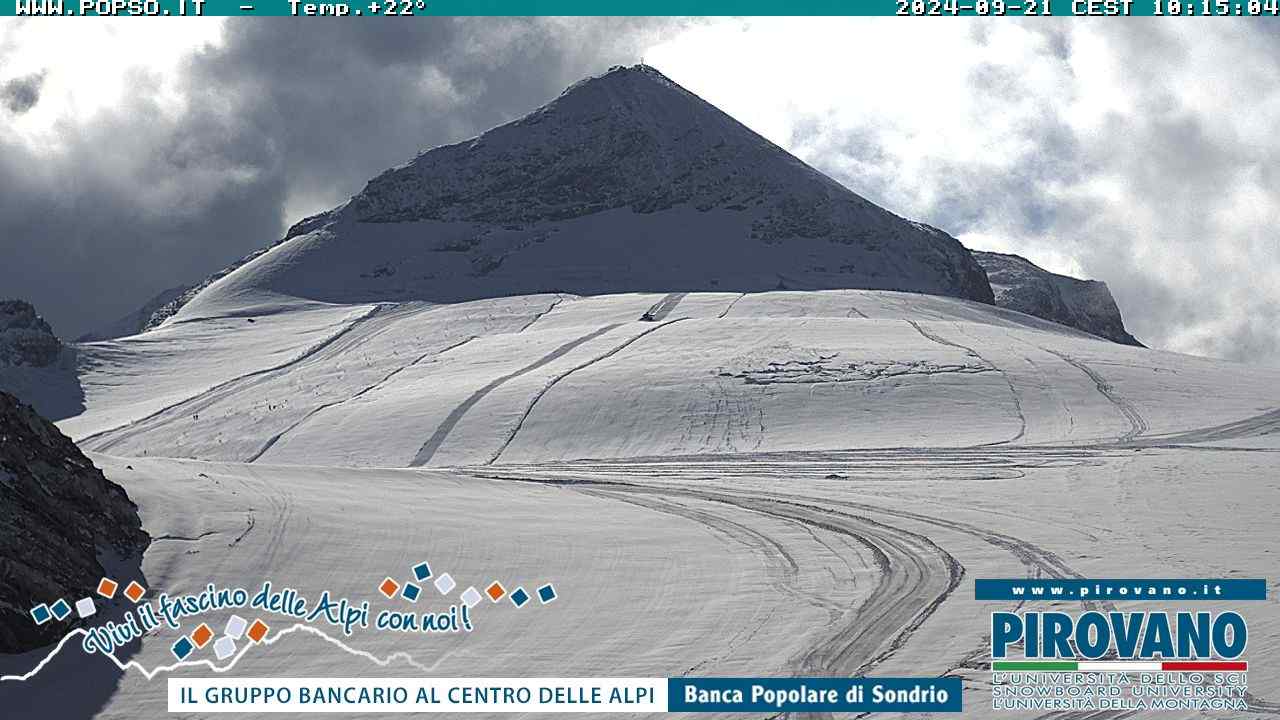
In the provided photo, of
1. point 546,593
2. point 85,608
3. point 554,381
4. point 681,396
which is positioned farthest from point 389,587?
point 554,381

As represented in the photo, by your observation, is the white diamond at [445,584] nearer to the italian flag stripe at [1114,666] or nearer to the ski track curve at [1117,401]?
the italian flag stripe at [1114,666]

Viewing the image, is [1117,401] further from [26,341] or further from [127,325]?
[127,325]

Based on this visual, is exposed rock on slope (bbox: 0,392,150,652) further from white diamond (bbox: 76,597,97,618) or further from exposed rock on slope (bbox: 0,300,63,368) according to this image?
exposed rock on slope (bbox: 0,300,63,368)

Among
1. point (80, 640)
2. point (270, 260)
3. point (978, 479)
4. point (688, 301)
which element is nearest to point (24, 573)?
point (80, 640)

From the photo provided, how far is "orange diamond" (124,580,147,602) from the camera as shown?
14.5m

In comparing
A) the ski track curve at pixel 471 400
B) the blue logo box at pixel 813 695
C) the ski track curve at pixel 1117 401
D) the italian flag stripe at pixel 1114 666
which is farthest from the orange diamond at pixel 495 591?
the ski track curve at pixel 1117 401

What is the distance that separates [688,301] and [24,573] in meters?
75.6

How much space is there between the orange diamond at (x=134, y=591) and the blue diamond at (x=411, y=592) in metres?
3.22

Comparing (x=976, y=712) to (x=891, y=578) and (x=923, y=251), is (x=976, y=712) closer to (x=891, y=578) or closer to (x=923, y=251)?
(x=891, y=578)

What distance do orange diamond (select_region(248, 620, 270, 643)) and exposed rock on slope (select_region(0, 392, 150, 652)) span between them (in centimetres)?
197

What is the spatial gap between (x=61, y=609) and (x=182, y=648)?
4.60ft

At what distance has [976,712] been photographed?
465 inches

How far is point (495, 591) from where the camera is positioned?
1614 centimetres

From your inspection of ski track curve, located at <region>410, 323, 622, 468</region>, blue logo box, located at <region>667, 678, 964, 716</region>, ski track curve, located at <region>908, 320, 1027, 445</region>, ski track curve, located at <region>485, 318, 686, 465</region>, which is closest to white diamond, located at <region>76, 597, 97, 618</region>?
blue logo box, located at <region>667, 678, 964, 716</region>
